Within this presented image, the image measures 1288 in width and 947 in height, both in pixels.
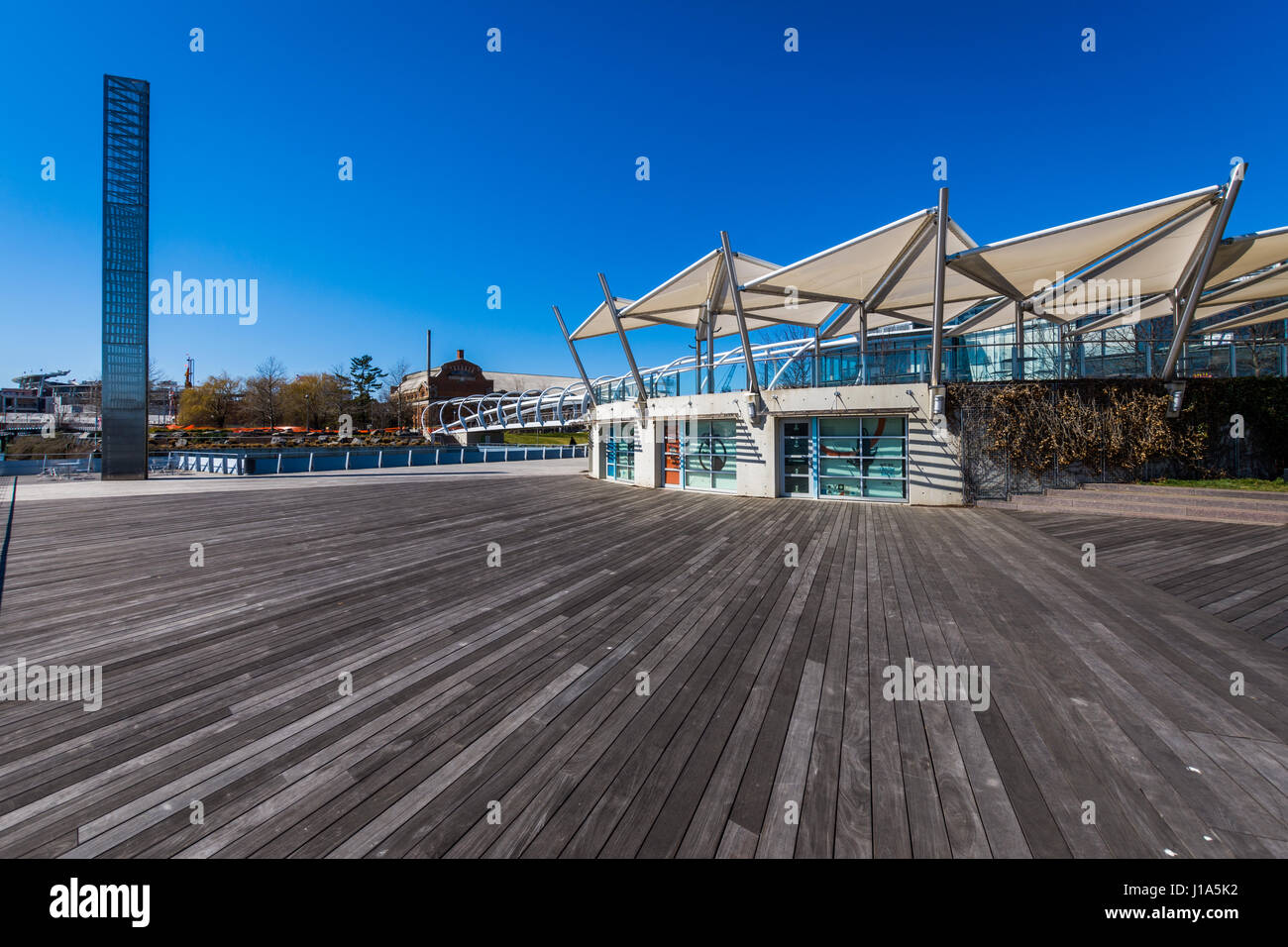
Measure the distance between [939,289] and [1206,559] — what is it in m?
7.68

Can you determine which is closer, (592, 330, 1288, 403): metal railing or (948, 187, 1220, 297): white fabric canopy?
(948, 187, 1220, 297): white fabric canopy

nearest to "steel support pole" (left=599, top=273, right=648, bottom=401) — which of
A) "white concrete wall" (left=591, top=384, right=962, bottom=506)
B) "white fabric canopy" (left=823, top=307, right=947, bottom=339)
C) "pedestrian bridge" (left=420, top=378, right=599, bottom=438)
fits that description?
"white concrete wall" (left=591, top=384, right=962, bottom=506)

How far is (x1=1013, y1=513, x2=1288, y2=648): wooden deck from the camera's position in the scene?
217 inches

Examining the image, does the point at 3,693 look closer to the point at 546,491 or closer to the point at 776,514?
the point at 776,514

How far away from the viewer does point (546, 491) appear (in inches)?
706

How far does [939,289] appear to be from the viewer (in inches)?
497

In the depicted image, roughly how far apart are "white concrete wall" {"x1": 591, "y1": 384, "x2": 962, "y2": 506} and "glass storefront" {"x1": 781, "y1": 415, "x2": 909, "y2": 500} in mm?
306

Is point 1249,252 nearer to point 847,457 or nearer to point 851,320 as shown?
point 847,457

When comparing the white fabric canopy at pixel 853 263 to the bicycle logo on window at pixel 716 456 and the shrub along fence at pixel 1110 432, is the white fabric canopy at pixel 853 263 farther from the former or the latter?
the bicycle logo on window at pixel 716 456

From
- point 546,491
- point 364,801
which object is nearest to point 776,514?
point 546,491

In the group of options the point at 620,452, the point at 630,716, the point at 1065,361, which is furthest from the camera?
the point at 620,452

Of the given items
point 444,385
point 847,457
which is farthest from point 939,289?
point 444,385

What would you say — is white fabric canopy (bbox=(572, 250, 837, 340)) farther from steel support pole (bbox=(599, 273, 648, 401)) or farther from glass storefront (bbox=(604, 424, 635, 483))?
glass storefront (bbox=(604, 424, 635, 483))
